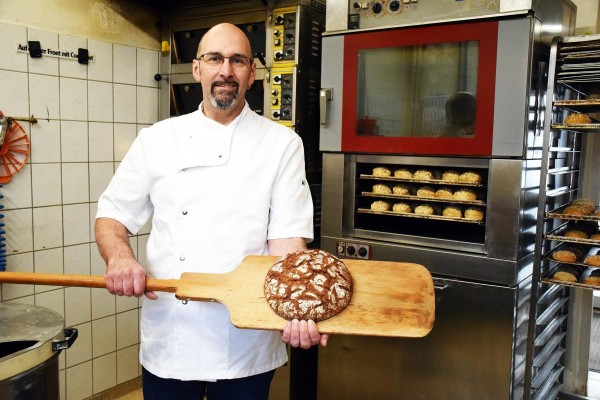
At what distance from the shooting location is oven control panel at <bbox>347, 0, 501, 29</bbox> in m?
2.16

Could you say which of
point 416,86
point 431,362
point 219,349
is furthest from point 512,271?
point 219,349

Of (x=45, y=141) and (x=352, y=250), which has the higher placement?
(x=45, y=141)

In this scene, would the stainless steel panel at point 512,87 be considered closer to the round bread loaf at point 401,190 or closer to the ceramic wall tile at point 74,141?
the round bread loaf at point 401,190

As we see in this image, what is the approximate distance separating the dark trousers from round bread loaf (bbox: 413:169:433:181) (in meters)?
1.10

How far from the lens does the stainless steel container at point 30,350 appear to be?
4.62ft

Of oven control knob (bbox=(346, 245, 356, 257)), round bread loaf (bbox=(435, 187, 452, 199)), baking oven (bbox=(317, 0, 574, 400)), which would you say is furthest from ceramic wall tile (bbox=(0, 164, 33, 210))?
round bread loaf (bbox=(435, 187, 452, 199))

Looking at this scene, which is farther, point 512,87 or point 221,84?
point 512,87

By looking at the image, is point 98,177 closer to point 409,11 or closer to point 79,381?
point 79,381

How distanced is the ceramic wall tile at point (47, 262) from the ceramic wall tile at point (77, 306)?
12cm

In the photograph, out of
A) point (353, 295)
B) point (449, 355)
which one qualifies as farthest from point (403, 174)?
point (353, 295)

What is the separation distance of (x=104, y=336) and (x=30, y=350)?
5.61 feet

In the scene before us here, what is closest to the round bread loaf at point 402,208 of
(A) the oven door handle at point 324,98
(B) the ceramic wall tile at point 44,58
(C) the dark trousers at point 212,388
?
(A) the oven door handle at point 324,98

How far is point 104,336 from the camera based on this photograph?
3066 mm

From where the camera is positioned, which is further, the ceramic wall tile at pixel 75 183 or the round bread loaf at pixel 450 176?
the ceramic wall tile at pixel 75 183
